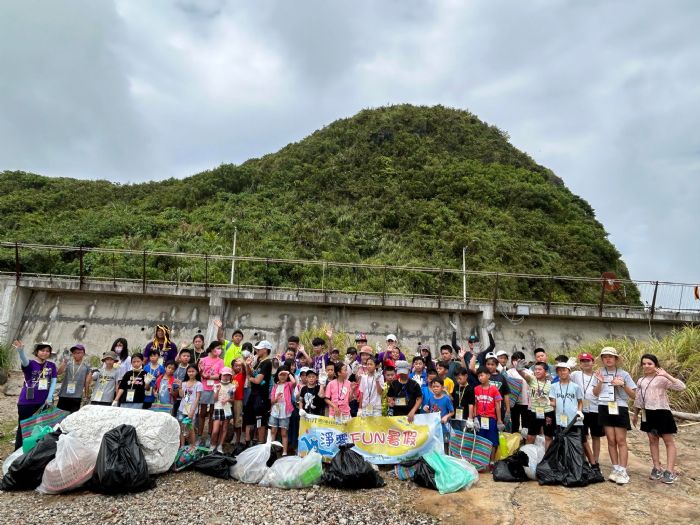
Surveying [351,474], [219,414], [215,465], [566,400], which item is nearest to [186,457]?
[215,465]

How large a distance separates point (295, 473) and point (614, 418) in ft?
12.8

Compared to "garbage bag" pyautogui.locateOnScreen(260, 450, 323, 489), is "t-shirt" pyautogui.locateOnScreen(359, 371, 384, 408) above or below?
above

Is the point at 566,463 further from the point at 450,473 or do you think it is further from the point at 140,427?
the point at 140,427

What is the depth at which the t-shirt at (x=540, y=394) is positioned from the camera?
6234 millimetres

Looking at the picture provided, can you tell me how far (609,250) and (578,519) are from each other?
30142 mm

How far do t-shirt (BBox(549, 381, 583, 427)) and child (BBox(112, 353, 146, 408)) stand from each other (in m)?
5.74

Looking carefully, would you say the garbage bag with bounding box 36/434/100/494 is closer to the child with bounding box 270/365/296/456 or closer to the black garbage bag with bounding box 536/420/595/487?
the child with bounding box 270/365/296/456

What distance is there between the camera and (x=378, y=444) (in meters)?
6.39

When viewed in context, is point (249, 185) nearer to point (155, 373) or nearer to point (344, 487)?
point (155, 373)

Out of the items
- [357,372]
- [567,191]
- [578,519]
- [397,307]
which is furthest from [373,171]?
[578,519]

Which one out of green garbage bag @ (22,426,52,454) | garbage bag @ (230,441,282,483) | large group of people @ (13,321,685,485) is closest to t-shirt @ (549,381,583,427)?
large group of people @ (13,321,685,485)

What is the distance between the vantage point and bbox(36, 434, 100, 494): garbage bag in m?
5.16

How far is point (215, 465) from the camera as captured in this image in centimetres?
592

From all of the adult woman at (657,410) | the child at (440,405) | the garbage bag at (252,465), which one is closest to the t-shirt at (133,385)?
the garbage bag at (252,465)
